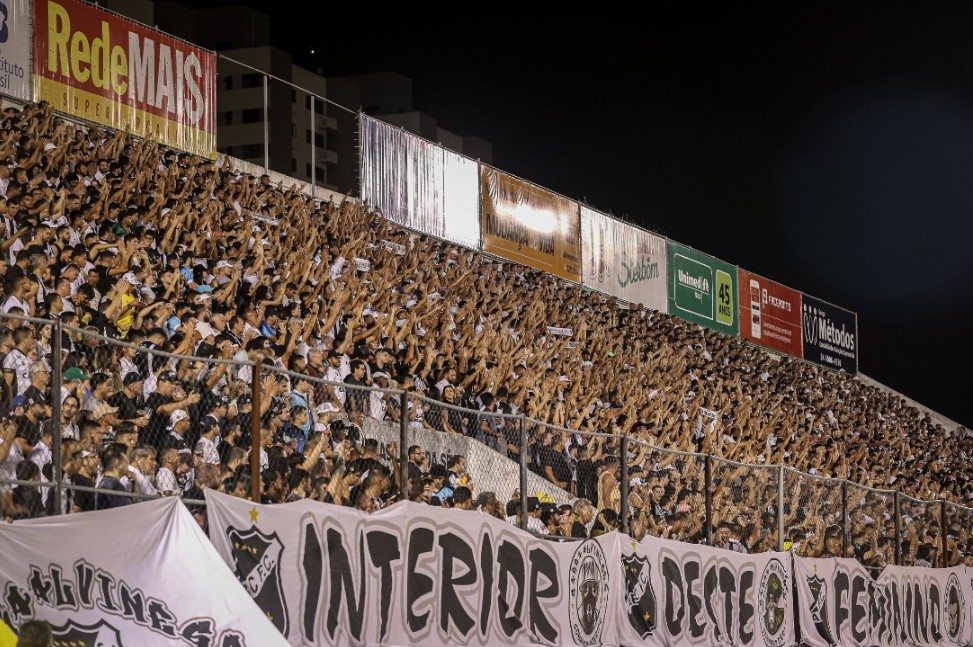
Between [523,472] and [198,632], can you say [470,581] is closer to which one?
[523,472]

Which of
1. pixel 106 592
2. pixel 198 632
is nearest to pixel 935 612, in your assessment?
pixel 198 632

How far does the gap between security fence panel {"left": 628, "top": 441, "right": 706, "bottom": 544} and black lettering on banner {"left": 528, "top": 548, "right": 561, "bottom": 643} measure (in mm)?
1588

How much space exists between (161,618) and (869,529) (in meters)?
10.4

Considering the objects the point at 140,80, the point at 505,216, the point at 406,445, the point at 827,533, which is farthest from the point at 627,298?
the point at 406,445

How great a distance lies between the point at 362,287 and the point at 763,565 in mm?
6227

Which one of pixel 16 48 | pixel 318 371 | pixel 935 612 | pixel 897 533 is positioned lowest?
pixel 935 612

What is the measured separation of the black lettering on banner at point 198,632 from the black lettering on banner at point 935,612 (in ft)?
37.3

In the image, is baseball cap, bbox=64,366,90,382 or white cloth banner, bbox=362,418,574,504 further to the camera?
white cloth banner, bbox=362,418,574,504

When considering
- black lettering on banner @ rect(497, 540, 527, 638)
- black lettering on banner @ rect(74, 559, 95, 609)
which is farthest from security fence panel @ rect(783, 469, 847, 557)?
black lettering on banner @ rect(74, 559, 95, 609)

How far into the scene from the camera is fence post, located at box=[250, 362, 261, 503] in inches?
321

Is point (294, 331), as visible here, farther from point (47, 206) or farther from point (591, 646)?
point (591, 646)

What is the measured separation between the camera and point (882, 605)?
1552 cm

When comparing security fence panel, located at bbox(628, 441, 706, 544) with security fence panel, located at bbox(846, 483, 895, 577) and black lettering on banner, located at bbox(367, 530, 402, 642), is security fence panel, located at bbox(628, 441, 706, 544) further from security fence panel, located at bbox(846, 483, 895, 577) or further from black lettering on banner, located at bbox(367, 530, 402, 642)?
black lettering on banner, located at bbox(367, 530, 402, 642)

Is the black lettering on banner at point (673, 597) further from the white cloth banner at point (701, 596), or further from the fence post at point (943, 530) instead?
the fence post at point (943, 530)
